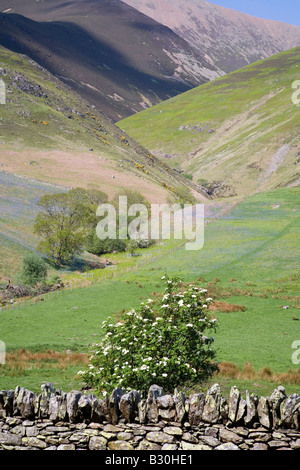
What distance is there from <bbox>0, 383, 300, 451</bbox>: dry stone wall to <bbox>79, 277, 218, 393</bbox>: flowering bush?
2697 mm

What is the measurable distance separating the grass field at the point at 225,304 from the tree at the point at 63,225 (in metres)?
14.4

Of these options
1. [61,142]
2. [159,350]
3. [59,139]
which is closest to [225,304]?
[159,350]

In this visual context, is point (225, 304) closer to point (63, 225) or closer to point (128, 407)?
point (128, 407)

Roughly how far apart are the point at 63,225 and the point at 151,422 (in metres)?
68.0

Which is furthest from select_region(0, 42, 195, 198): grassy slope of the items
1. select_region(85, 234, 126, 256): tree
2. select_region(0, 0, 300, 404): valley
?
select_region(85, 234, 126, 256): tree

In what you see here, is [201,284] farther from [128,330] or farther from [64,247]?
[128,330]

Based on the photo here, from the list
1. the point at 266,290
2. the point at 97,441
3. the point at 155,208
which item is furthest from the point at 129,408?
the point at 155,208

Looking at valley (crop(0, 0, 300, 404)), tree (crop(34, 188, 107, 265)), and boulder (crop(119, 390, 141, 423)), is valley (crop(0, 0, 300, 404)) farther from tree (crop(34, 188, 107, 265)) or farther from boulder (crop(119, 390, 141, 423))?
boulder (crop(119, 390, 141, 423))

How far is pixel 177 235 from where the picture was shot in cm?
8856

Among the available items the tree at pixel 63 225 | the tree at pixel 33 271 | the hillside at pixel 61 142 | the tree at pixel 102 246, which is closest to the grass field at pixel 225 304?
the tree at pixel 33 271

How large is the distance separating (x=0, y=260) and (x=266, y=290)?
121ft

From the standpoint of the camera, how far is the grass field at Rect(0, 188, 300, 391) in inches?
1100

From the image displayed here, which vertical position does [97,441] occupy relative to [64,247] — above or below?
below

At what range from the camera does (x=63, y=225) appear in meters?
80.4
